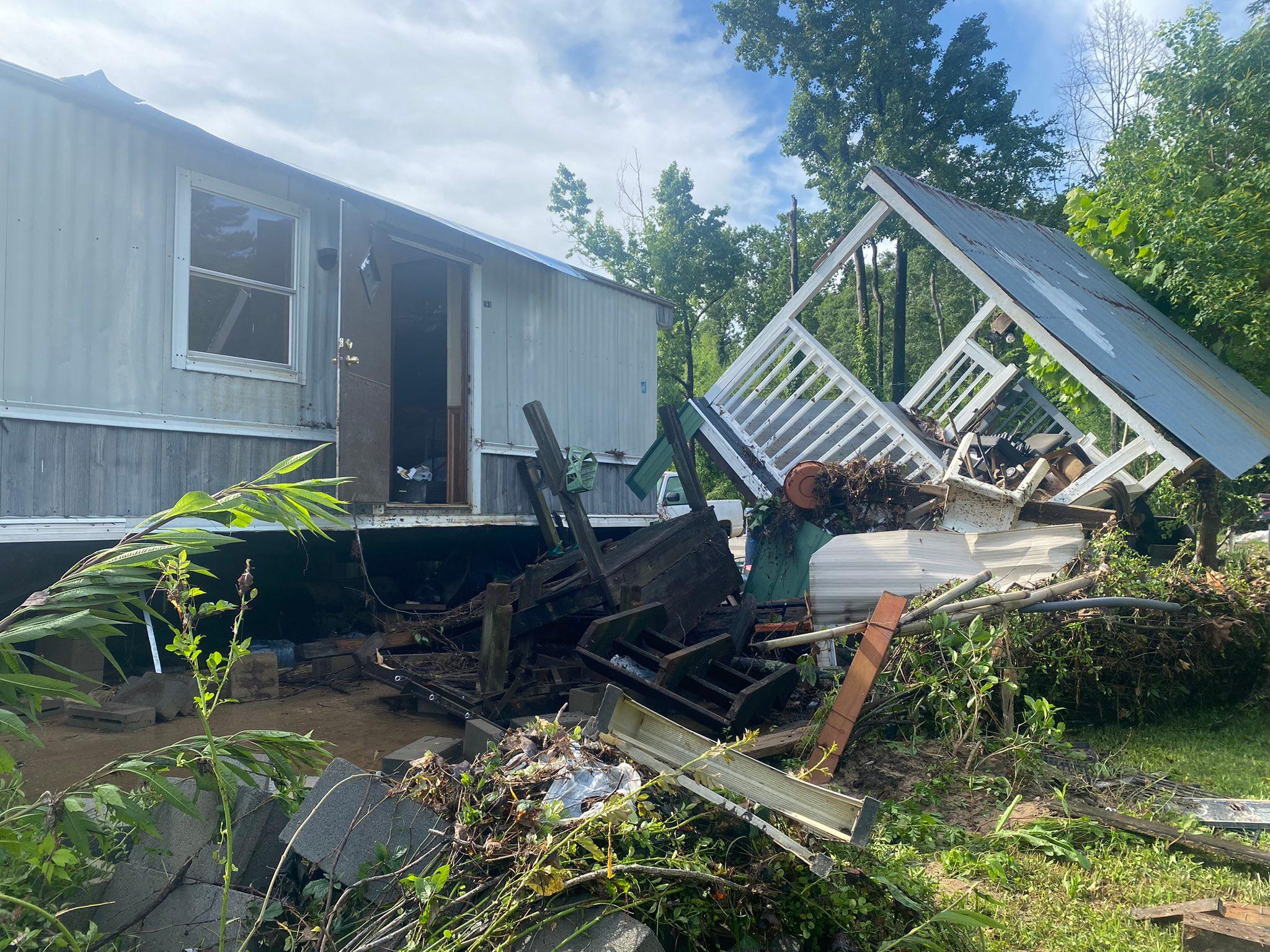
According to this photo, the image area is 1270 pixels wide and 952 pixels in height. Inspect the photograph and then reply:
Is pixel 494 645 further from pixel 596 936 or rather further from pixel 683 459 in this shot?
pixel 596 936

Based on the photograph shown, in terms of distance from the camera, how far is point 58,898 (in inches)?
110

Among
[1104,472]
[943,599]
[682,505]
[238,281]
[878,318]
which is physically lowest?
[943,599]

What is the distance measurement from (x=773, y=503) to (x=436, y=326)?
4654 millimetres

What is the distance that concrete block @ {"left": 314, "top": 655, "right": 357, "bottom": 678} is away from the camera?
23.1 feet

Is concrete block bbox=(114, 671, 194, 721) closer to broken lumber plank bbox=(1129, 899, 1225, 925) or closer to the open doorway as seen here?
the open doorway

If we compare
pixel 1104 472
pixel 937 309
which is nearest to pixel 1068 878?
pixel 1104 472

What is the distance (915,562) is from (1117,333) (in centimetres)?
442

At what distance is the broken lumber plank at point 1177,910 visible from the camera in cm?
292

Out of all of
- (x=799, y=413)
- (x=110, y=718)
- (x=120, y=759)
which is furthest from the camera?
(x=799, y=413)

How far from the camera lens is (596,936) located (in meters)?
2.34

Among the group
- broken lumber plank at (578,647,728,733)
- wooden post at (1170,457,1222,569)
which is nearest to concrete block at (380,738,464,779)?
broken lumber plank at (578,647,728,733)

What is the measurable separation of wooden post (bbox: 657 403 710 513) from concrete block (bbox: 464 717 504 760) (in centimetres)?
424

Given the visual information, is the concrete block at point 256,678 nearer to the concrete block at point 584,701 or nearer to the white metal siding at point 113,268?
the white metal siding at point 113,268

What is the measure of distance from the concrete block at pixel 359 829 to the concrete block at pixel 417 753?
386 mm
